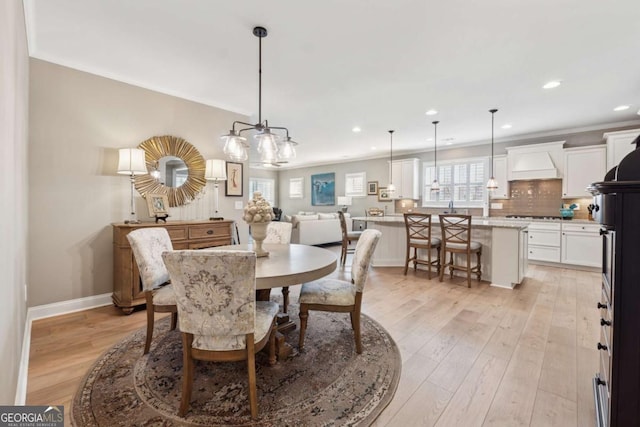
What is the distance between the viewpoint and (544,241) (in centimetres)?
522

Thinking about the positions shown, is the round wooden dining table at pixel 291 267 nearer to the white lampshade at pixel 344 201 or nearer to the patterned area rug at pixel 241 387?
the patterned area rug at pixel 241 387

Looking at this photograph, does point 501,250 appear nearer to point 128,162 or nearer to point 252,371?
point 252,371

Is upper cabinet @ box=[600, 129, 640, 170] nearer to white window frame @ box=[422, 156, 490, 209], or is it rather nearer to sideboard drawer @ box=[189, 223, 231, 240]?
white window frame @ box=[422, 156, 490, 209]

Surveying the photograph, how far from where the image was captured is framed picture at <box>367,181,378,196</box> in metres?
8.42

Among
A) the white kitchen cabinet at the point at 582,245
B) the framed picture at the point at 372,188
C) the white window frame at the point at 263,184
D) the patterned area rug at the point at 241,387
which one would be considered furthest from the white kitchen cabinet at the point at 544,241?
the white window frame at the point at 263,184

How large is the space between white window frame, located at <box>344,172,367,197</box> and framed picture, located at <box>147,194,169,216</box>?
6.34 meters

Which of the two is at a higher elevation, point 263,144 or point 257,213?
point 263,144

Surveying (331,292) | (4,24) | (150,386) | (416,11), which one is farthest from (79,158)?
(416,11)

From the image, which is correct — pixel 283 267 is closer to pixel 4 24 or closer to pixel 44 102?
pixel 4 24

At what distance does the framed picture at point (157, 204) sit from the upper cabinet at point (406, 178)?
5624 millimetres

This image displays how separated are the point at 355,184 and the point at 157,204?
6.58 meters

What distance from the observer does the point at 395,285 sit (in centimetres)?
398

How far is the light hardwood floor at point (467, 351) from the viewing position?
1605 millimetres

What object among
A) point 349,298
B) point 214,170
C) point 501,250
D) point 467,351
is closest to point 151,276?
point 349,298
